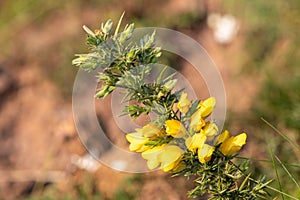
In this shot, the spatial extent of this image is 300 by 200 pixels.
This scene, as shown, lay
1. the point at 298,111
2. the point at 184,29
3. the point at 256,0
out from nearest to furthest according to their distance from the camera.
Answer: the point at 298,111, the point at 256,0, the point at 184,29

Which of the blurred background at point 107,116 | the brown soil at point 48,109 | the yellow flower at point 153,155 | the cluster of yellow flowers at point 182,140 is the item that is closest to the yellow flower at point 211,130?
the cluster of yellow flowers at point 182,140

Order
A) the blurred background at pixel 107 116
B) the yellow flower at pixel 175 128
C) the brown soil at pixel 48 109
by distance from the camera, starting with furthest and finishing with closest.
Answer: the brown soil at pixel 48 109
the blurred background at pixel 107 116
the yellow flower at pixel 175 128

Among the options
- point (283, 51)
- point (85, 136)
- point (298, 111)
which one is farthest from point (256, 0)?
point (85, 136)

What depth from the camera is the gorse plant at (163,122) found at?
1359mm

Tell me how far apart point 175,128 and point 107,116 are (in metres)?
1.79

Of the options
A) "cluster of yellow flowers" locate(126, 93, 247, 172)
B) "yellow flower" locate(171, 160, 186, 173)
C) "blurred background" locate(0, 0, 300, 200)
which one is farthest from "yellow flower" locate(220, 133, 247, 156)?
"blurred background" locate(0, 0, 300, 200)

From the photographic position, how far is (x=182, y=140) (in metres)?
1.40

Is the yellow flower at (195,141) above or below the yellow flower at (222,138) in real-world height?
above

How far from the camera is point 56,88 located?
3.33 metres

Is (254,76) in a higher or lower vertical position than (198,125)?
lower

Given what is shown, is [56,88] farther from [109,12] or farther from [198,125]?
[198,125]

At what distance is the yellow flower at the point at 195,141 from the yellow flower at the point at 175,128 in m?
0.02

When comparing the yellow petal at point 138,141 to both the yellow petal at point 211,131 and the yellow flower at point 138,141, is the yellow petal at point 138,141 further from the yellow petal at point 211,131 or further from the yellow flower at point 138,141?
the yellow petal at point 211,131

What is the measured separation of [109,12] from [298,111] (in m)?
1.57
